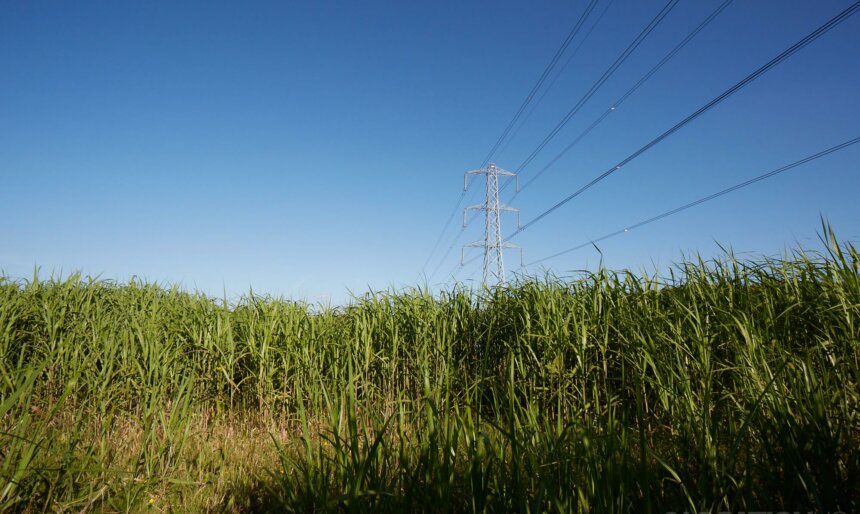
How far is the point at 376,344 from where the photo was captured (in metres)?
5.90

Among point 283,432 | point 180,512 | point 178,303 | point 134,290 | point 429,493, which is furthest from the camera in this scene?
point 134,290

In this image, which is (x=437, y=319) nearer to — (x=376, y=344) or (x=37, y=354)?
(x=376, y=344)

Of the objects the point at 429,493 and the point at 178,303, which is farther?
the point at 178,303

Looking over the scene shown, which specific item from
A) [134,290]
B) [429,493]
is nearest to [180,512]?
[429,493]

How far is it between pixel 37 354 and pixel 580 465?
6164 mm

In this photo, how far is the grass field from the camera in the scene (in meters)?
2.38

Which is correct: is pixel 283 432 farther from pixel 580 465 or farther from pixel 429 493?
pixel 580 465

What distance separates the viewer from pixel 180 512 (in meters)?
3.05

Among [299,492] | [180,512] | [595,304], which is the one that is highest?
[595,304]

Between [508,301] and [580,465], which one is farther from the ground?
[508,301]

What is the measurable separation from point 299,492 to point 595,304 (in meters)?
3.42

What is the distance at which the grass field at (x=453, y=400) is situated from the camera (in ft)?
7.79

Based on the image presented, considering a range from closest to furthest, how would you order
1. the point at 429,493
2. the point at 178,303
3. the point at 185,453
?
the point at 429,493 → the point at 185,453 → the point at 178,303

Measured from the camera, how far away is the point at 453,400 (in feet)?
12.7
